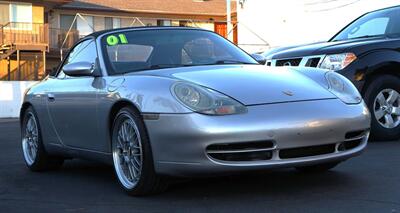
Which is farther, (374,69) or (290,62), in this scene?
(290,62)

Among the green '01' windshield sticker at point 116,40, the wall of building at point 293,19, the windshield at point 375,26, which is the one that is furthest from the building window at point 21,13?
the green '01' windshield sticker at point 116,40

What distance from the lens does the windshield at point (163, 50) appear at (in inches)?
222

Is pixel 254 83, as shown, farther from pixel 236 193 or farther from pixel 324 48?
pixel 324 48

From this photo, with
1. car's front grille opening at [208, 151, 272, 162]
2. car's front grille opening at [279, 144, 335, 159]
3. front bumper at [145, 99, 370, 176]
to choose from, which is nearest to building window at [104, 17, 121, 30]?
front bumper at [145, 99, 370, 176]

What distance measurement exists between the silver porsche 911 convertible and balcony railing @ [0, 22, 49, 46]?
93.2 ft

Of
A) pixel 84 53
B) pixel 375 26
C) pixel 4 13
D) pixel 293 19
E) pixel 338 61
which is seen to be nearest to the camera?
pixel 84 53

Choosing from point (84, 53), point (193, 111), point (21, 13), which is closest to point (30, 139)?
point (84, 53)

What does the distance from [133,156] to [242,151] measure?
39.9 inches

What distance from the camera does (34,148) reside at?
6.99m

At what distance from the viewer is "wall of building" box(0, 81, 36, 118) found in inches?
1032

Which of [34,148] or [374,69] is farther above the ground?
[374,69]

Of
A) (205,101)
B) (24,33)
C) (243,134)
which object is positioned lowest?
(243,134)

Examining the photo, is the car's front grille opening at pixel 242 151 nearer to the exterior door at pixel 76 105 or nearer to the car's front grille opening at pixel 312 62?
the exterior door at pixel 76 105

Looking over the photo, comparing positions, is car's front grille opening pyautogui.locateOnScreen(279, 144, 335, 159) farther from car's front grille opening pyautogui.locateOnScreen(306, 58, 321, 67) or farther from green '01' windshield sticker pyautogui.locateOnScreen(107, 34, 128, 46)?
car's front grille opening pyautogui.locateOnScreen(306, 58, 321, 67)
